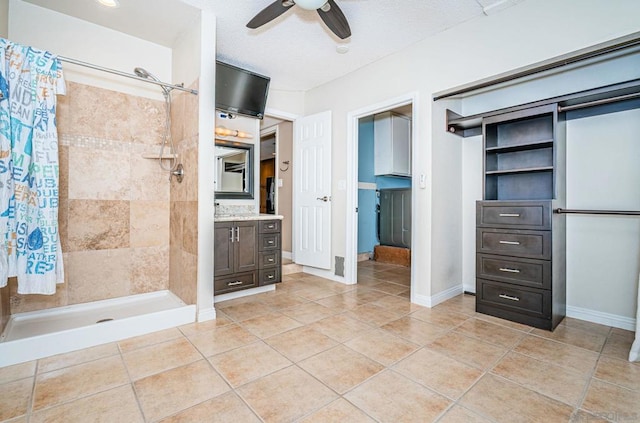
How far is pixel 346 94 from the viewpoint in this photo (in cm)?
→ 376

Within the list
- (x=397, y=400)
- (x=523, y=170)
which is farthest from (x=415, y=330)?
(x=523, y=170)

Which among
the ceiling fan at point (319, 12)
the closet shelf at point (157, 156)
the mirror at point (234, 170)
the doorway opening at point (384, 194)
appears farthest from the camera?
the doorway opening at point (384, 194)

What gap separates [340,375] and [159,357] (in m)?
1.17

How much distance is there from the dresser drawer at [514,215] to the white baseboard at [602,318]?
0.88 m

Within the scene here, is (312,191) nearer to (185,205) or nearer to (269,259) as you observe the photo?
(269,259)

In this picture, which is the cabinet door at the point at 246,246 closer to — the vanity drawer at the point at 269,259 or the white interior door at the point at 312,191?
the vanity drawer at the point at 269,259

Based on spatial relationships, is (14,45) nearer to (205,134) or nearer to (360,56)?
(205,134)

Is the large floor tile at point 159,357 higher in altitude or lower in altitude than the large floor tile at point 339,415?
higher

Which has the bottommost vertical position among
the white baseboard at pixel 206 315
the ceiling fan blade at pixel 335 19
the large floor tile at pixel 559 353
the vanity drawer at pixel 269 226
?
the large floor tile at pixel 559 353

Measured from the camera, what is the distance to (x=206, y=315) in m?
2.57

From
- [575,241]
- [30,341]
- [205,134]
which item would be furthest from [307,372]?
[575,241]

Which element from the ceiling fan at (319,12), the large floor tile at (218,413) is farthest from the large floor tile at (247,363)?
the ceiling fan at (319,12)

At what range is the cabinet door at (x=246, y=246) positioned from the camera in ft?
10.2

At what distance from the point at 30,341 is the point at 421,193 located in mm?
3186
